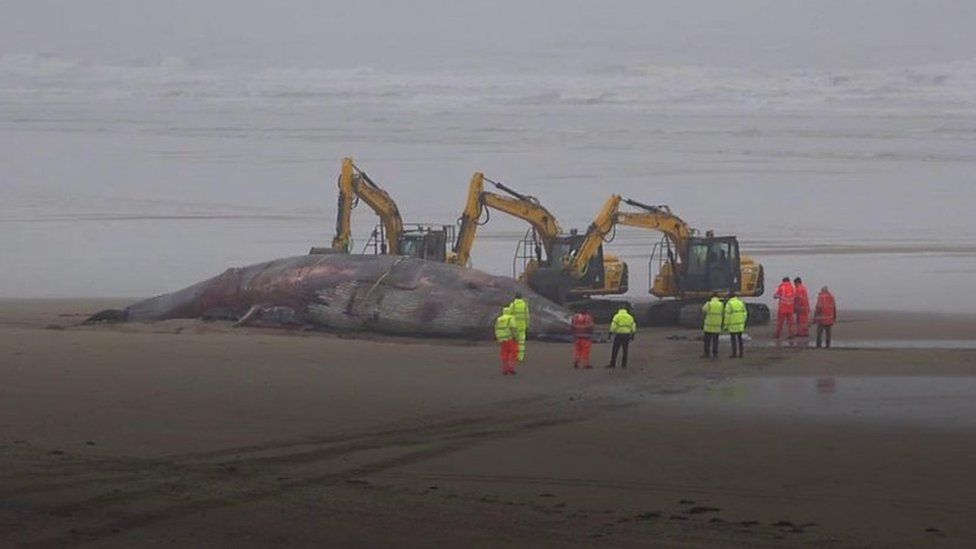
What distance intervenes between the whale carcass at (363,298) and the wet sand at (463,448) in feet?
7.92

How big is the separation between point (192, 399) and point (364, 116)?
2696 inches

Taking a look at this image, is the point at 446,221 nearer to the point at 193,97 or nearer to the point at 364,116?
the point at 364,116

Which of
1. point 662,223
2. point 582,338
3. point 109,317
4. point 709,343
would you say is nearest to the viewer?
point 582,338

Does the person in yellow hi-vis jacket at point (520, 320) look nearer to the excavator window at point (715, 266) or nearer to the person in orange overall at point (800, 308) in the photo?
the person in orange overall at point (800, 308)

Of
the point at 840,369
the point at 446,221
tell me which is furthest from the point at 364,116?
the point at 840,369

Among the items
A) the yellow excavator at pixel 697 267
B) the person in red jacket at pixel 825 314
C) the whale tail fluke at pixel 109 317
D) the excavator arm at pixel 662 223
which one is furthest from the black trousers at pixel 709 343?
the whale tail fluke at pixel 109 317

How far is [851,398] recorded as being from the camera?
2012cm

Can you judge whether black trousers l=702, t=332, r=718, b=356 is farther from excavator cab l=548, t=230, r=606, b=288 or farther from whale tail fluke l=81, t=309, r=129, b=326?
whale tail fluke l=81, t=309, r=129, b=326

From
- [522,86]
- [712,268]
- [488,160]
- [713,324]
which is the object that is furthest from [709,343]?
[522,86]

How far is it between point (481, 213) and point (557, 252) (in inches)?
61.6

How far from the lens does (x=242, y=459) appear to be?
15930 mm

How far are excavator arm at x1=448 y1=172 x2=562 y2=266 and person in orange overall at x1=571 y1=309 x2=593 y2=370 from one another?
352 inches

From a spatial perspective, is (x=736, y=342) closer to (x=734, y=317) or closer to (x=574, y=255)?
(x=734, y=317)

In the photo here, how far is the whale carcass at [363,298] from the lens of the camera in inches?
1099
